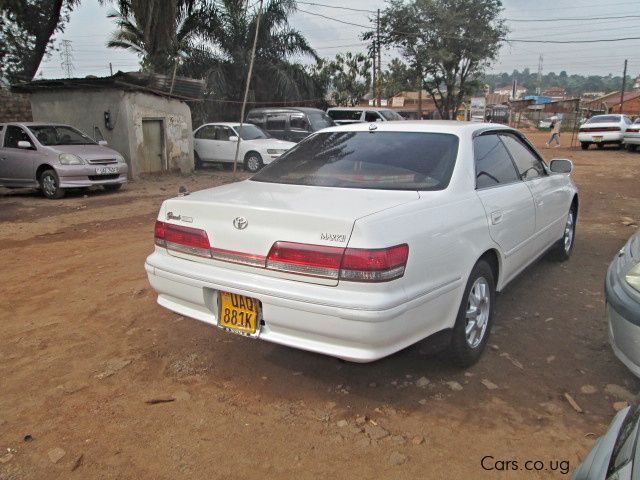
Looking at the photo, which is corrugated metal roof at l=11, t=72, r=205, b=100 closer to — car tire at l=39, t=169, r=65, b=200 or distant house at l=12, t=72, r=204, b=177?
distant house at l=12, t=72, r=204, b=177

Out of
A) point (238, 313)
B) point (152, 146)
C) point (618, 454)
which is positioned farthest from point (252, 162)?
point (618, 454)

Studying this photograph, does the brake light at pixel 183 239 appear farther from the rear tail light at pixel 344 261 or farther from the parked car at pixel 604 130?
the parked car at pixel 604 130

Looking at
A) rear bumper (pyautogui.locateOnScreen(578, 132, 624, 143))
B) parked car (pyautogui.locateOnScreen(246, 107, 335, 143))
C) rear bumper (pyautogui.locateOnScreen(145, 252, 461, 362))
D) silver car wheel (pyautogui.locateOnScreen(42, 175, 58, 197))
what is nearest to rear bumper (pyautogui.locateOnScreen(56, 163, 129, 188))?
silver car wheel (pyautogui.locateOnScreen(42, 175, 58, 197))

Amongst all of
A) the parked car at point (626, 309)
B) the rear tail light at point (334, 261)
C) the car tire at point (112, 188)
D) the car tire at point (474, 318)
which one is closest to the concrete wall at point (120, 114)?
the car tire at point (112, 188)

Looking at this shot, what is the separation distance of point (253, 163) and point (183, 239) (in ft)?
40.5

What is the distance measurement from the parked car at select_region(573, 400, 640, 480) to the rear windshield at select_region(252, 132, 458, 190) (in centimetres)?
181

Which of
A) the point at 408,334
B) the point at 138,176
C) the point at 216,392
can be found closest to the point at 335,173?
the point at 408,334

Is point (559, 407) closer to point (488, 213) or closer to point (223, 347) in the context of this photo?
point (488, 213)

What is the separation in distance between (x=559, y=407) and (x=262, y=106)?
19877 millimetres

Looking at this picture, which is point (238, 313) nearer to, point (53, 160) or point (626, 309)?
point (626, 309)

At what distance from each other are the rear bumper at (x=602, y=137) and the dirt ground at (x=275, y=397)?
18285 millimetres

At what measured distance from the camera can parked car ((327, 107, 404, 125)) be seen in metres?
18.9

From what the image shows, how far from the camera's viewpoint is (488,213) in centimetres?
341

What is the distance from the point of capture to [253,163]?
601 inches
